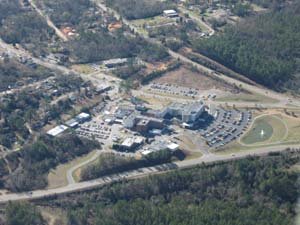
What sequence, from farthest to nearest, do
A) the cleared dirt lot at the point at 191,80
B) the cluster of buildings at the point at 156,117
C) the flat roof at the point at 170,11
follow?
the flat roof at the point at 170,11, the cleared dirt lot at the point at 191,80, the cluster of buildings at the point at 156,117

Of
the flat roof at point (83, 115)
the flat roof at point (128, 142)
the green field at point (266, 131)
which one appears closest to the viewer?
the flat roof at point (128, 142)

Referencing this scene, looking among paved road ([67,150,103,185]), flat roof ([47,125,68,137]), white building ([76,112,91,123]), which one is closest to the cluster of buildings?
white building ([76,112,91,123])

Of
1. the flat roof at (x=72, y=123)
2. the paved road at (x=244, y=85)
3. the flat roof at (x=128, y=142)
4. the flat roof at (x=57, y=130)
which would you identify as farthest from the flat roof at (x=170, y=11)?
the flat roof at (x=128, y=142)

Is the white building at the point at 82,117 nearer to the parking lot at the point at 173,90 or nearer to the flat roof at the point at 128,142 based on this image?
the flat roof at the point at 128,142

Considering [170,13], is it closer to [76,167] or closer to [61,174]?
[76,167]

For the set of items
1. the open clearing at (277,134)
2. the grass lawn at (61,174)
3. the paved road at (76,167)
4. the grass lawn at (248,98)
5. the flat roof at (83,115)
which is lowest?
the grass lawn at (61,174)

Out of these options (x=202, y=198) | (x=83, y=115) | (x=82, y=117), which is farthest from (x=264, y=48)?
(x=202, y=198)
